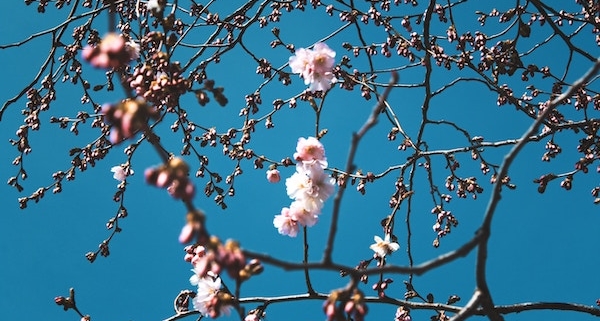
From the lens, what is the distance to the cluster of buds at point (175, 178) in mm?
1205

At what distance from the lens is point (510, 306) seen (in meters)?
2.79

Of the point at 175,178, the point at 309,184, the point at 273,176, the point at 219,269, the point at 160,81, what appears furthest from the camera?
the point at 273,176

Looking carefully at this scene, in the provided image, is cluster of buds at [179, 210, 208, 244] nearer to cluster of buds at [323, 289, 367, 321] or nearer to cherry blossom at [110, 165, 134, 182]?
cluster of buds at [323, 289, 367, 321]

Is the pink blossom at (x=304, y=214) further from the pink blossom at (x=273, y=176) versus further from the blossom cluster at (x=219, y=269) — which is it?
the pink blossom at (x=273, y=176)

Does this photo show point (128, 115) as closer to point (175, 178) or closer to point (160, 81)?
point (175, 178)

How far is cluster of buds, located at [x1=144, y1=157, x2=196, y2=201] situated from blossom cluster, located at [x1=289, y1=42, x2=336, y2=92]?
1.86 meters

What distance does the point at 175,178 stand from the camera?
1.23 meters

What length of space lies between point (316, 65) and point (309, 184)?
2.46 ft

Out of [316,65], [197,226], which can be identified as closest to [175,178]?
[197,226]

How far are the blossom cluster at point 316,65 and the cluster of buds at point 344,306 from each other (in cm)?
159

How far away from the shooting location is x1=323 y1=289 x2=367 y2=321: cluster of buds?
5.35 ft

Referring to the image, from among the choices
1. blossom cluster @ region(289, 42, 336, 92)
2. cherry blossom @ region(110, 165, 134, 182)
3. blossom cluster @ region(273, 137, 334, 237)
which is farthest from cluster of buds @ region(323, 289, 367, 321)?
cherry blossom @ region(110, 165, 134, 182)

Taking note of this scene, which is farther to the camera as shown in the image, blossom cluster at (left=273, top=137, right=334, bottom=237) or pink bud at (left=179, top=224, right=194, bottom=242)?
blossom cluster at (left=273, top=137, right=334, bottom=237)

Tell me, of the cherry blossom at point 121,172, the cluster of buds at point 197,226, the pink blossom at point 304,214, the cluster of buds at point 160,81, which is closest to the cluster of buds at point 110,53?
the cluster of buds at point 197,226
